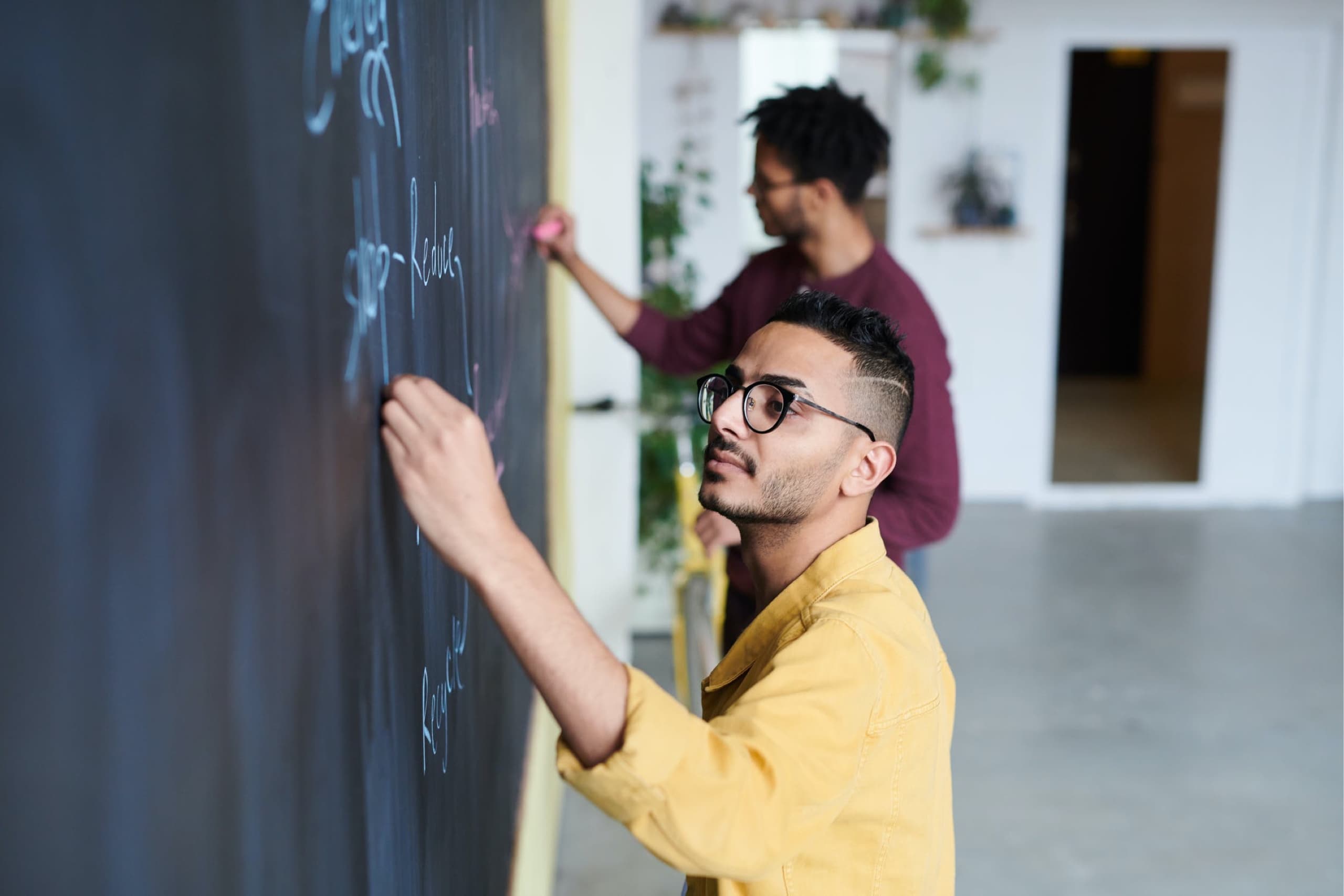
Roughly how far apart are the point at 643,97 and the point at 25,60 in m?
6.34

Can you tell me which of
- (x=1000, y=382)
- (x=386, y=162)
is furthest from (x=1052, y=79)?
(x=386, y=162)

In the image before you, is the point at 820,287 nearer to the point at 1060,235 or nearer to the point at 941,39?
the point at 941,39

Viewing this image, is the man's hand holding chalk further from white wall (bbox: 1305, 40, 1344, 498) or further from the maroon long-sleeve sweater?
white wall (bbox: 1305, 40, 1344, 498)

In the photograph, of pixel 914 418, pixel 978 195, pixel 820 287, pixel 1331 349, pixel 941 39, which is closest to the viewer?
pixel 914 418

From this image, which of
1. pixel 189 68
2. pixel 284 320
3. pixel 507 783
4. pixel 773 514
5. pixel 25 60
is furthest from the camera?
pixel 507 783

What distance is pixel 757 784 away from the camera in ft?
2.75

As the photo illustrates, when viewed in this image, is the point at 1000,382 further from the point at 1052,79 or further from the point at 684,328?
the point at 684,328

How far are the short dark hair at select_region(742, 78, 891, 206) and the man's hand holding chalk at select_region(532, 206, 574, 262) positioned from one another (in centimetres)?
43

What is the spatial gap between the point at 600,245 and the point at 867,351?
2448mm

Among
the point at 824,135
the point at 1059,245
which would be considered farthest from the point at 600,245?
the point at 1059,245

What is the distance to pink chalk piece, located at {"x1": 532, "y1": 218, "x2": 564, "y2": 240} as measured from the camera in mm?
2316

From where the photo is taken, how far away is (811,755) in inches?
35.0

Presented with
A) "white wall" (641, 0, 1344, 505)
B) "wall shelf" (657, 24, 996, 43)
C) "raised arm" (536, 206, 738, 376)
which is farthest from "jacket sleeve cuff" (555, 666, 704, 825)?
"wall shelf" (657, 24, 996, 43)

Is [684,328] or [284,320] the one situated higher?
[284,320]
